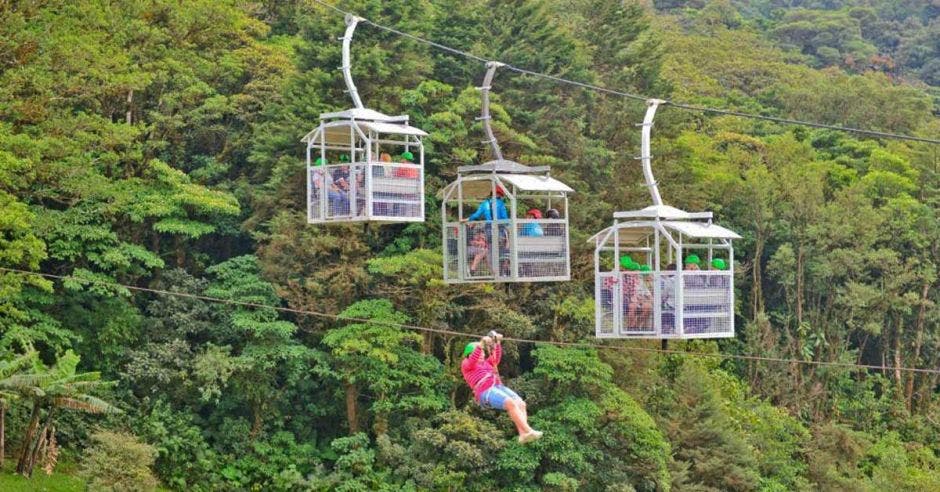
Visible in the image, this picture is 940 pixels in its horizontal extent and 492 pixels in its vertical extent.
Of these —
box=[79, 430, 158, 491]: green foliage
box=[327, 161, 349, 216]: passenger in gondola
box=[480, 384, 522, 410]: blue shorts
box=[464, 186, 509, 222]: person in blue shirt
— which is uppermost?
box=[327, 161, 349, 216]: passenger in gondola

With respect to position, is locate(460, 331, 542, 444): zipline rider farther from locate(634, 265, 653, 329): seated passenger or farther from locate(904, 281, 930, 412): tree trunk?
locate(904, 281, 930, 412): tree trunk

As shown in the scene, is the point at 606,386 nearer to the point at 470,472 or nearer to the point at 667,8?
the point at 470,472

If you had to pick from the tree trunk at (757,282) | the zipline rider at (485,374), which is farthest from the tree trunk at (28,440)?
the tree trunk at (757,282)

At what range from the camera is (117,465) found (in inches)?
1043

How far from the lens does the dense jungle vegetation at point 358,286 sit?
93.7 feet

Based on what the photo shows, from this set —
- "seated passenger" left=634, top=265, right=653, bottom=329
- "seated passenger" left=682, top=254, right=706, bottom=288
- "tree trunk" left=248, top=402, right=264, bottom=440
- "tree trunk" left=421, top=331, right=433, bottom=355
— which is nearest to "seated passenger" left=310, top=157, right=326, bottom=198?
"seated passenger" left=634, top=265, right=653, bottom=329

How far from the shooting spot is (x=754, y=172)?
39.8 metres

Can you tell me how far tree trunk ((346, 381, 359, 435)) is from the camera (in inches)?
1192

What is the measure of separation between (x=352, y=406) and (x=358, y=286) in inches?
86.6

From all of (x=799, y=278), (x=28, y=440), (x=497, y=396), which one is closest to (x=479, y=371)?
(x=497, y=396)

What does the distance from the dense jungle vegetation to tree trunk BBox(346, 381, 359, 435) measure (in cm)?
4

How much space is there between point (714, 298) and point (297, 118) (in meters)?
15.2

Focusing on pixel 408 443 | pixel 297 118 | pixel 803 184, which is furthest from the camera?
pixel 803 184

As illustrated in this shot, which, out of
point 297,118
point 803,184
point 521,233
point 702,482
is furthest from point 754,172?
point 521,233
